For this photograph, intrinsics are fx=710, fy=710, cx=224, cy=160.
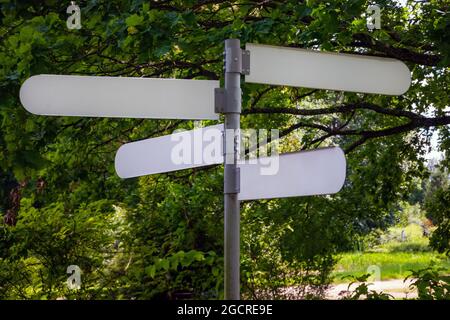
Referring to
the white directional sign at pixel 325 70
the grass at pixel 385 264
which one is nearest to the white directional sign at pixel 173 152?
the white directional sign at pixel 325 70

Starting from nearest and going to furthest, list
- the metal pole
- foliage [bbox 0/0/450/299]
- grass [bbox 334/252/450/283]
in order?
1. the metal pole
2. foliage [bbox 0/0/450/299]
3. grass [bbox 334/252/450/283]

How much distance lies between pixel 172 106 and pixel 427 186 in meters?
33.5

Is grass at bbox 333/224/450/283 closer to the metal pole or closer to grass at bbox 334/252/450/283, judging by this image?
grass at bbox 334/252/450/283

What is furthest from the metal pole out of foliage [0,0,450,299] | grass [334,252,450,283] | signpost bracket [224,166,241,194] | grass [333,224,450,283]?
grass [334,252,450,283]

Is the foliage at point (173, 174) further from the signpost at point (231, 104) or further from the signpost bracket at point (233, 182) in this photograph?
the signpost bracket at point (233, 182)

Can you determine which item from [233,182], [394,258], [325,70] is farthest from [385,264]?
[233,182]

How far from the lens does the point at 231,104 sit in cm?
206

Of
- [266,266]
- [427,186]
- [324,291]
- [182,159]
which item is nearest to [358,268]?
[324,291]

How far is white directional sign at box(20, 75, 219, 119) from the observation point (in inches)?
80.8

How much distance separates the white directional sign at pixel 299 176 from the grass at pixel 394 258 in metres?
8.57

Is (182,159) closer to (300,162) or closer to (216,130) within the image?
(216,130)

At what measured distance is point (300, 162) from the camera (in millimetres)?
2154

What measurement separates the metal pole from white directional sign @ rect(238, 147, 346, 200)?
3.2 inches

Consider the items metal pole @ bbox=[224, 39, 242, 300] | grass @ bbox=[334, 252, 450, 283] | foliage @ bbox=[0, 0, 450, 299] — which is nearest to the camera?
metal pole @ bbox=[224, 39, 242, 300]
